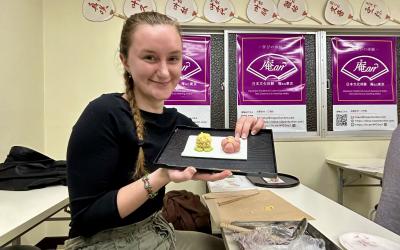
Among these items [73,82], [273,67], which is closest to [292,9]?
[273,67]

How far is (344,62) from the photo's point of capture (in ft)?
9.88

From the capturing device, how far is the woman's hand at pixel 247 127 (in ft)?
3.21

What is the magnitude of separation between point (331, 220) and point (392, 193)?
9.4 inches

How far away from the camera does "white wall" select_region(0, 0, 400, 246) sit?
2600 mm

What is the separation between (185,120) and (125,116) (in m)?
0.33

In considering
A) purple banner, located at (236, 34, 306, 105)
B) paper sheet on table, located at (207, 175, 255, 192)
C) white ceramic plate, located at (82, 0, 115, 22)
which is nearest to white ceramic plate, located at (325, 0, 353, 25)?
purple banner, located at (236, 34, 306, 105)

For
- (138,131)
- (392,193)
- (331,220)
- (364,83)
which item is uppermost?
(364,83)

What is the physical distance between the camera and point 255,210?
1.27 m

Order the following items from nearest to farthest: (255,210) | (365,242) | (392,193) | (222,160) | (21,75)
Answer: (222,160)
(365,242)
(392,193)
(255,210)
(21,75)

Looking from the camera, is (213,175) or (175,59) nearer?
(213,175)

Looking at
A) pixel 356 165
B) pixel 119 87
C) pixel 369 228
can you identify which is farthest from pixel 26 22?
pixel 356 165

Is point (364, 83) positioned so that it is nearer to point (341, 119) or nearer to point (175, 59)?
point (341, 119)

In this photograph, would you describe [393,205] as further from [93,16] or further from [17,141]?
[93,16]

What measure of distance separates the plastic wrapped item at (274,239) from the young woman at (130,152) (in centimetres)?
24
